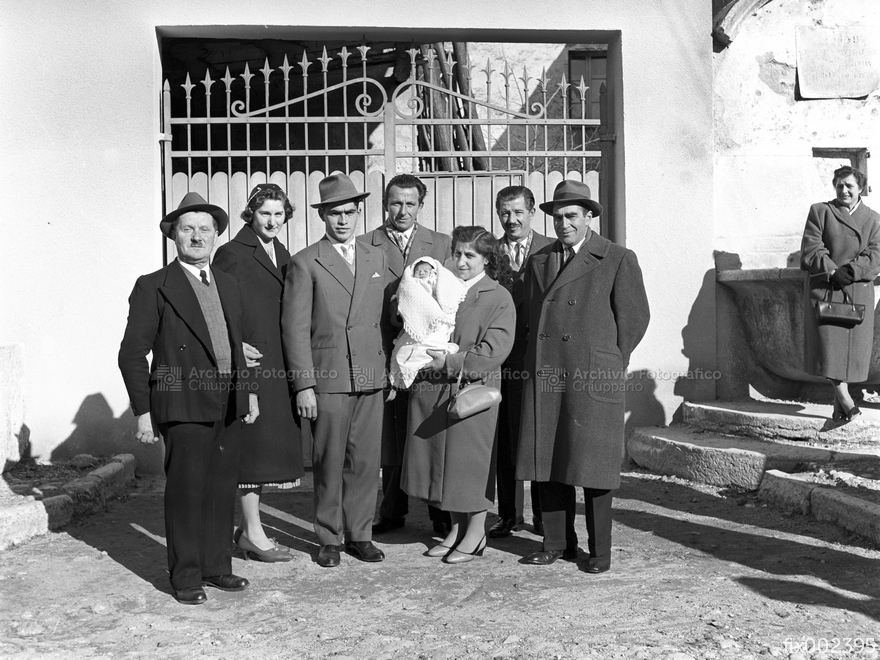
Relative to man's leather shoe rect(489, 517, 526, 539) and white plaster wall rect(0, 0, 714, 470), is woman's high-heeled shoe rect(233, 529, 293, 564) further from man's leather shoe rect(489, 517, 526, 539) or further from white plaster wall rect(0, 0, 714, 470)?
white plaster wall rect(0, 0, 714, 470)

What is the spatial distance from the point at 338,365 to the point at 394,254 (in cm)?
80

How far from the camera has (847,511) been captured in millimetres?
5266

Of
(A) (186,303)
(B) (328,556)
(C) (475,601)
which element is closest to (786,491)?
(C) (475,601)

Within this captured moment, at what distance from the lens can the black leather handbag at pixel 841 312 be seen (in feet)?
21.0

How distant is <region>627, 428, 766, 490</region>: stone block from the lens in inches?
251

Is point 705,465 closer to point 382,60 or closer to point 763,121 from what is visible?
point 763,121

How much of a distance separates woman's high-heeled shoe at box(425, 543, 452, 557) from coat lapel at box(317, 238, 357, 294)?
137 cm

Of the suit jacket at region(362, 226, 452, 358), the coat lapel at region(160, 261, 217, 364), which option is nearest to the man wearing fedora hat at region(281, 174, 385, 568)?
the suit jacket at region(362, 226, 452, 358)

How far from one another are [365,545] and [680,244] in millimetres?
3669

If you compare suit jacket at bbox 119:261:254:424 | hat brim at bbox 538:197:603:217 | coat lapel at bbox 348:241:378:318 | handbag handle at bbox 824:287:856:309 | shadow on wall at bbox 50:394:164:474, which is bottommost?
shadow on wall at bbox 50:394:164:474

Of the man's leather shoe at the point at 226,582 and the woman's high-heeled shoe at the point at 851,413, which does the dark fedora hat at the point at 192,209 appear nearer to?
the man's leather shoe at the point at 226,582

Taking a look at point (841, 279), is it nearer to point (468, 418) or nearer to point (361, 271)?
point (468, 418)

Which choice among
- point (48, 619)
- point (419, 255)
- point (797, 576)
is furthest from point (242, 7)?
point (797, 576)

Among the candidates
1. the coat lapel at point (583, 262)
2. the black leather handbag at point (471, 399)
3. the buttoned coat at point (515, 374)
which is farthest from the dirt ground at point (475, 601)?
the coat lapel at point (583, 262)
